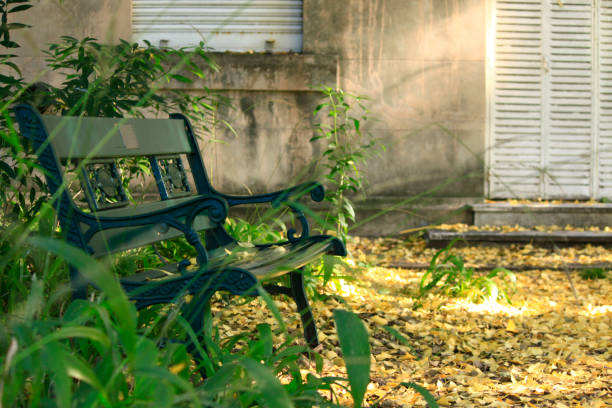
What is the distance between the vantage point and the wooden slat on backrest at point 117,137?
204cm

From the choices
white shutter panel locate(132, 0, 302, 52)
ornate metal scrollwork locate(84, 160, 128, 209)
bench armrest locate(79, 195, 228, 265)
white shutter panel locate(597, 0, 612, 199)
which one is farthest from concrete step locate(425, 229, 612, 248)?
bench armrest locate(79, 195, 228, 265)

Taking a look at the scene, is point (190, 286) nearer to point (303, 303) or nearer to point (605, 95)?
point (303, 303)

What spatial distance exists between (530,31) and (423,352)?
13.7 ft

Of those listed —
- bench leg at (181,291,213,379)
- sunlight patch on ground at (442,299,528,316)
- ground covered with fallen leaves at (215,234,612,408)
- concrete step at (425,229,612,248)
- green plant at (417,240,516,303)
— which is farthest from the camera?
concrete step at (425,229,612,248)

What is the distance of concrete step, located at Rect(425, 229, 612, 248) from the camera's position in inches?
214

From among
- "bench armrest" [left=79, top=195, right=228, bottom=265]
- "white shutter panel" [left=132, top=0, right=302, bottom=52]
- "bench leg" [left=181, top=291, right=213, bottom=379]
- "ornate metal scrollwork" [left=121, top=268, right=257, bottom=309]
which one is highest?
"white shutter panel" [left=132, top=0, right=302, bottom=52]

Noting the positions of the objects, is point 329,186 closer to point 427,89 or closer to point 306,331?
point 427,89

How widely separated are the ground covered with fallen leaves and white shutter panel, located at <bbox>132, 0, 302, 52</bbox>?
8.42 ft

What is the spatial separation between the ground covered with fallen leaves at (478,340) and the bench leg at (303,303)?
11 cm

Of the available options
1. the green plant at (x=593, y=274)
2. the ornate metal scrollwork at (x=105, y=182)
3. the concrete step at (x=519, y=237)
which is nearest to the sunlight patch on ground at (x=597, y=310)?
the green plant at (x=593, y=274)

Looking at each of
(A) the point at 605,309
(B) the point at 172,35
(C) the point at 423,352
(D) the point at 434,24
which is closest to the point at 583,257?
(A) the point at 605,309

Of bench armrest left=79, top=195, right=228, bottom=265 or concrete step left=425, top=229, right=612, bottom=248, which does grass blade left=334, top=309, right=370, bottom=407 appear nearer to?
bench armrest left=79, top=195, right=228, bottom=265

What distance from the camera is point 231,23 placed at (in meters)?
5.89

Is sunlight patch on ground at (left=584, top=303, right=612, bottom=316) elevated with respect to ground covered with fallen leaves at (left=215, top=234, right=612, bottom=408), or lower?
lower
